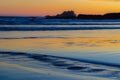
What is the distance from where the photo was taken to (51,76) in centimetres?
691

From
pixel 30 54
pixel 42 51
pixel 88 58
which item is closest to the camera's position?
pixel 88 58

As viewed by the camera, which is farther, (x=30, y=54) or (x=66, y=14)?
(x=66, y=14)

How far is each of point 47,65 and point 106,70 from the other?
4.97 ft

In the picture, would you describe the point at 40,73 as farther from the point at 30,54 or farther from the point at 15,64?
the point at 30,54

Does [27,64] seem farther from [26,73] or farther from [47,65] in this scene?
[26,73]

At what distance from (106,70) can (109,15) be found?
Answer: 5865cm

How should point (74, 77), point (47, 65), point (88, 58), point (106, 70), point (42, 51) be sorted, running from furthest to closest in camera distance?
point (42, 51), point (88, 58), point (47, 65), point (106, 70), point (74, 77)

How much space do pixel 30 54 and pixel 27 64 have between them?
73.9 inches

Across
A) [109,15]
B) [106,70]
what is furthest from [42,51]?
[109,15]

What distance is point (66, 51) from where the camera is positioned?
11086 mm

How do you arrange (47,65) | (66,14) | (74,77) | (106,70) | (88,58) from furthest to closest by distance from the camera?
(66,14) → (88,58) → (47,65) → (106,70) → (74,77)

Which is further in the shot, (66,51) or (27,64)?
(66,51)

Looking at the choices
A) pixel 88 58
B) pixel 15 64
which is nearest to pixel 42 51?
pixel 88 58

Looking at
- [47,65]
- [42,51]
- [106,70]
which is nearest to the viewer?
[106,70]
